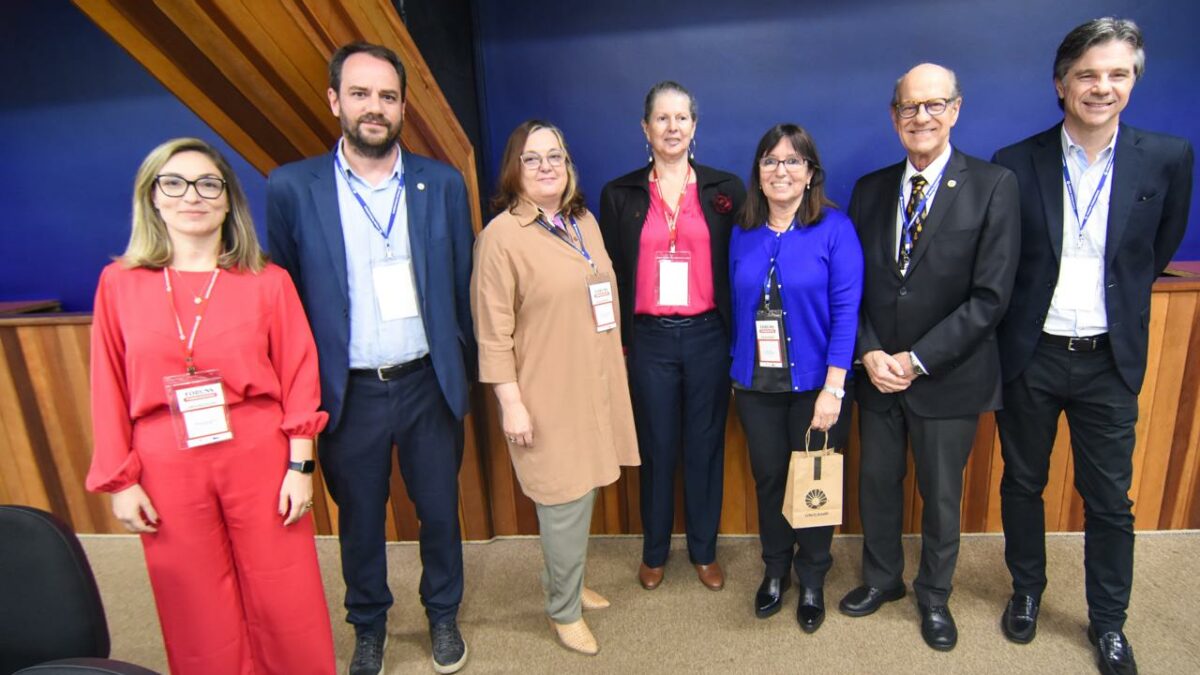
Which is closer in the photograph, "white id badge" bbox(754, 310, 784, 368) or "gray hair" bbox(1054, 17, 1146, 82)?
"gray hair" bbox(1054, 17, 1146, 82)

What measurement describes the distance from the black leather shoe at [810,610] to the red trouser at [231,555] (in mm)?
1464

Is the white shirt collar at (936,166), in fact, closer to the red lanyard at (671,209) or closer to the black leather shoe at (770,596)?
the red lanyard at (671,209)

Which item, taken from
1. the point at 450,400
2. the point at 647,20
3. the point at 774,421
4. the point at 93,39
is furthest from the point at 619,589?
the point at 93,39

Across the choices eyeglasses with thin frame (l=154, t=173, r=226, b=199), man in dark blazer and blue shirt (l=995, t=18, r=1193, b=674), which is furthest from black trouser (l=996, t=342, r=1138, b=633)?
eyeglasses with thin frame (l=154, t=173, r=226, b=199)

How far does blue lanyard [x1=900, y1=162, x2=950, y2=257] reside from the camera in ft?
5.92

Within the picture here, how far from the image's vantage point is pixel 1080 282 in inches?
69.5

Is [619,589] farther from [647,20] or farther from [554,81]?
[647,20]

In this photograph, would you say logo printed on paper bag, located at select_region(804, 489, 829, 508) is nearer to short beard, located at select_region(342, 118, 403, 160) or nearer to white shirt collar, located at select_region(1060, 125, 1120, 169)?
white shirt collar, located at select_region(1060, 125, 1120, 169)

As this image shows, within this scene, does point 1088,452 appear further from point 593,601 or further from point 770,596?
point 593,601

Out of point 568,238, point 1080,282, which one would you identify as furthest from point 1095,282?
point 568,238

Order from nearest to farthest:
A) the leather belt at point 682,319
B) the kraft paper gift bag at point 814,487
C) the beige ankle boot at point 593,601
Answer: the kraft paper gift bag at point 814,487 < the leather belt at point 682,319 < the beige ankle boot at point 593,601

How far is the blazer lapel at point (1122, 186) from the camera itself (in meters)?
1.71

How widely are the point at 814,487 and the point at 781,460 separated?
144 mm

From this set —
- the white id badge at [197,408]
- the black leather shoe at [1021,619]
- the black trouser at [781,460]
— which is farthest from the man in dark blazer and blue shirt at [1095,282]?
the white id badge at [197,408]
